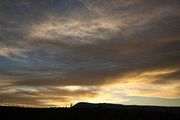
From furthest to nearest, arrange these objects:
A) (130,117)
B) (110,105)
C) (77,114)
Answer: (110,105) → (130,117) → (77,114)

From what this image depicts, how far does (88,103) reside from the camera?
35531 mm

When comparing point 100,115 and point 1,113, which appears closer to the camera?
point 1,113

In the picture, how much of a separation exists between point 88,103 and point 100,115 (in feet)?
36.0

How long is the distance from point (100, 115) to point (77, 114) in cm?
200

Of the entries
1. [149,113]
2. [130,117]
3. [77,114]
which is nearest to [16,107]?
[77,114]

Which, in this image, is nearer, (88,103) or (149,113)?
(149,113)

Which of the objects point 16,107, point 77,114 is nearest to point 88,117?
point 77,114

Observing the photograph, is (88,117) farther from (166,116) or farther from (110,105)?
(110,105)

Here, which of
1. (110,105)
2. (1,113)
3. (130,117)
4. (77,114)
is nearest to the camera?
(1,113)

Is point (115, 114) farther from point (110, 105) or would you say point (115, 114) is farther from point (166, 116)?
point (110, 105)

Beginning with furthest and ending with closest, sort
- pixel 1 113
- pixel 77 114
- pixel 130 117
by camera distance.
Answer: pixel 130 117, pixel 77 114, pixel 1 113

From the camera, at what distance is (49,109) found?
2394 cm

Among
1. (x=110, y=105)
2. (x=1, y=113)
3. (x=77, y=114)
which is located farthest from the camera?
(x=110, y=105)

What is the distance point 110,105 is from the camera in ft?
113
